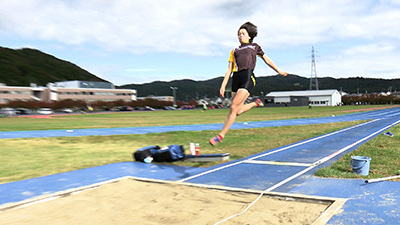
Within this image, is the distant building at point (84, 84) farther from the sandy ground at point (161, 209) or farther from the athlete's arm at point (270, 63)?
the athlete's arm at point (270, 63)

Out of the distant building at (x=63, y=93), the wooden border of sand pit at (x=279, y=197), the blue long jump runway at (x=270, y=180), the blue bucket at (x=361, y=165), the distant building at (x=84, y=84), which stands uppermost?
the distant building at (x=84, y=84)

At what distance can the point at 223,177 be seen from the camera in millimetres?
6902

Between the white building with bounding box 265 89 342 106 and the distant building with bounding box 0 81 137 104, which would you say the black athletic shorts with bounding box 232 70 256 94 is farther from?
the white building with bounding box 265 89 342 106

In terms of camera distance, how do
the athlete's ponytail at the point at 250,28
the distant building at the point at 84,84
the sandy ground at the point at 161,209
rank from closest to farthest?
the sandy ground at the point at 161,209, the athlete's ponytail at the point at 250,28, the distant building at the point at 84,84

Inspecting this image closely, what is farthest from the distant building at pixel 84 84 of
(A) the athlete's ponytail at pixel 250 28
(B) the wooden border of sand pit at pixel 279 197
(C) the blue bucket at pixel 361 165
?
(C) the blue bucket at pixel 361 165

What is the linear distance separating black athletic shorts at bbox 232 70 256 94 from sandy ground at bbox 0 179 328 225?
194 cm

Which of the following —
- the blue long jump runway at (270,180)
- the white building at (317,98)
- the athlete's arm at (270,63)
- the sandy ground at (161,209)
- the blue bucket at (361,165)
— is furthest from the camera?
the white building at (317,98)

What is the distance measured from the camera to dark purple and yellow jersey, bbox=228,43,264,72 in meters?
5.27

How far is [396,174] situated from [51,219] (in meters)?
6.79

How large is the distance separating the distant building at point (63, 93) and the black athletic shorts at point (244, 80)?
330 ft

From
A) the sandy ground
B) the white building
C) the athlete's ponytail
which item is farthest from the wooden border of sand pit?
the white building

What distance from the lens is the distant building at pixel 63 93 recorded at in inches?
3703

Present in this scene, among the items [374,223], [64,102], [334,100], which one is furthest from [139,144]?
[334,100]

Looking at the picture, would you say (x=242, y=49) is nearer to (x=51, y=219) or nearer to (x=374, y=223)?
(x=374, y=223)
